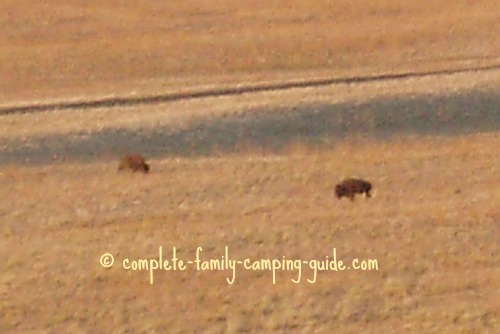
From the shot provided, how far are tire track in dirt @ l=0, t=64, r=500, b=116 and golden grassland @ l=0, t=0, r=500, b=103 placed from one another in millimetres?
297

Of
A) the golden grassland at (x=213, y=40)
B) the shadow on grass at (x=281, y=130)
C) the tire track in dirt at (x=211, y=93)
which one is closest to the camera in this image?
the shadow on grass at (x=281, y=130)

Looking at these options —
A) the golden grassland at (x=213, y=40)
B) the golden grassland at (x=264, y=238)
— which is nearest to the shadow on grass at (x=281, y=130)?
the golden grassland at (x=264, y=238)

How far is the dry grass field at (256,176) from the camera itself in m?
9.15

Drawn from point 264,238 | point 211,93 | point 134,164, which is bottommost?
point 264,238

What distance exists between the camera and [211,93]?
41.5 ft

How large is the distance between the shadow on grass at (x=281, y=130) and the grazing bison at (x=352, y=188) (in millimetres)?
1085

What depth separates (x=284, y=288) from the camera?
9.29 meters

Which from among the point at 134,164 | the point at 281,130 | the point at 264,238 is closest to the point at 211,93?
the point at 281,130

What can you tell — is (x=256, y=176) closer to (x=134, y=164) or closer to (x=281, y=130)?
(x=281, y=130)

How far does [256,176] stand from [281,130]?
0.97m

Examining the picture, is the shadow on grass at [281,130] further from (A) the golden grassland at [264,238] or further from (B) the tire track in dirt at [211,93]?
(B) the tire track in dirt at [211,93]

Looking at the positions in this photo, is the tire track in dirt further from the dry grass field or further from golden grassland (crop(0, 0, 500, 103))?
golden grassland (crop(0, 0, 500, 103))

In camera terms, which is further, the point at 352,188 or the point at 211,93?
the point at 211,93

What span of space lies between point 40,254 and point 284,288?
2.18m
